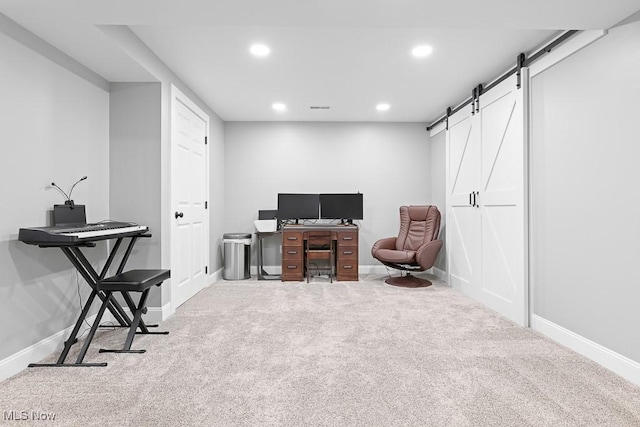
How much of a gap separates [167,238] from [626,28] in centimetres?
382

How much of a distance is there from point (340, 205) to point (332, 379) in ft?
11.7

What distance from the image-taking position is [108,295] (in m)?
2.61

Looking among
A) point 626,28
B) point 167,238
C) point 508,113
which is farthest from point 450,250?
point 167,238

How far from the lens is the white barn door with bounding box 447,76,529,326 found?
3223 mm

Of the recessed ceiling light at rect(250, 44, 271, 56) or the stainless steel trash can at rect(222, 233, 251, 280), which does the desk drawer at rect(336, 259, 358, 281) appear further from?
the recessed ceiling light at rect(250, 44, 271, 56)

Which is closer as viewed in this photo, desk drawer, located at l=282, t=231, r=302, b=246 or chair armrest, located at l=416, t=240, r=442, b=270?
chair armrest, located at l=416, t=240, r=442, b=270

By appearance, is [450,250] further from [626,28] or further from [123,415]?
[123,415]

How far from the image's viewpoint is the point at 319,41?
9.84ft

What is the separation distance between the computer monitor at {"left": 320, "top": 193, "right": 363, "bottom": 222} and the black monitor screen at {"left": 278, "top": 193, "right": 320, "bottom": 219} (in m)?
0.11

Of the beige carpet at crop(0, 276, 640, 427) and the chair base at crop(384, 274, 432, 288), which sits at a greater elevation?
the chair base at crop(384, 274, 432, 288)

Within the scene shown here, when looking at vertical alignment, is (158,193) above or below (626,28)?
below

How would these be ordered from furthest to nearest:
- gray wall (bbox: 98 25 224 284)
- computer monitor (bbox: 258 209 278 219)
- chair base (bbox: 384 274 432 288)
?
computer monitor (bbox: 258 209 278 219), chair base (bbox: 384 274 432 288), gray wall (bbox: 98 25 224 284)

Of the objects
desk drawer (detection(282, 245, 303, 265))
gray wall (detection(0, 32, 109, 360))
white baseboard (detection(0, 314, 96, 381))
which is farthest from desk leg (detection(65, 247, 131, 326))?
desk drawer (detection(282, 245, 303, 265))

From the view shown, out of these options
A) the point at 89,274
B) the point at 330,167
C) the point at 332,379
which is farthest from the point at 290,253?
the point at 332,379
